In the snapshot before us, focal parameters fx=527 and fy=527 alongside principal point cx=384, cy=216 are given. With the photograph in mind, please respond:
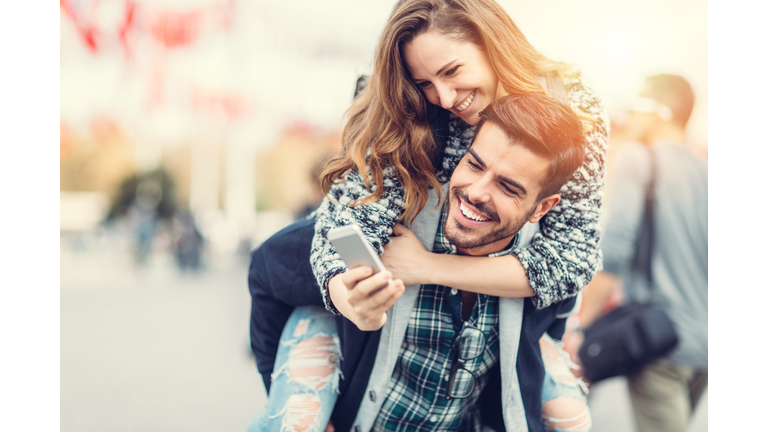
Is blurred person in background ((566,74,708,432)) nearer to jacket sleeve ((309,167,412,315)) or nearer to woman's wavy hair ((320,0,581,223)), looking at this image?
woman's wavy hair ((320,0,581,223))

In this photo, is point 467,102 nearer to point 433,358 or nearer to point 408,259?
point 408,259

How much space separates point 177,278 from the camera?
43.9 feet

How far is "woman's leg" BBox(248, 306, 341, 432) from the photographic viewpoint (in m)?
1.70

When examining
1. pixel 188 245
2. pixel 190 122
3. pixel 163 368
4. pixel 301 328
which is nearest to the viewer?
pixel 301 328

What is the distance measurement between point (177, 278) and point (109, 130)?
4018 mm

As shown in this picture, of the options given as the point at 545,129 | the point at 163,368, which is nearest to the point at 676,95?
the point at 545,129

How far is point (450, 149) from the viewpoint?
170cm

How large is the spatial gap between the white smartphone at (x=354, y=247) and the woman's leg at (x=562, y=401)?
944 millimetres

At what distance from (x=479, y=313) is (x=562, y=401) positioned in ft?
1.46

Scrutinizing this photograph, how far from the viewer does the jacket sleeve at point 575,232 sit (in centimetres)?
157

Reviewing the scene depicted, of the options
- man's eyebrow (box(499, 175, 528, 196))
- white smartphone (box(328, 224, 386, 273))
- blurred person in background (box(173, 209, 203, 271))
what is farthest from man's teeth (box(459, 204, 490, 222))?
blurred person in background (box(173, 209, 203, 271))

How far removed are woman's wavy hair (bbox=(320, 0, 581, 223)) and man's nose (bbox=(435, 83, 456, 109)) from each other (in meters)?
0.10

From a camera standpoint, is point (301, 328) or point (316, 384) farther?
point (301, 328)

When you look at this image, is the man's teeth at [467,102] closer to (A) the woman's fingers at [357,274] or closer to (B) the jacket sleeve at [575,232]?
(B) the jacket sleeve at [575,232]
